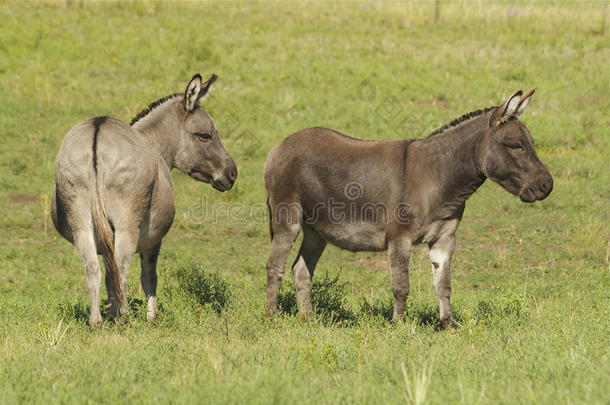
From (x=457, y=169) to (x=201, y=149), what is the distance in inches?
115

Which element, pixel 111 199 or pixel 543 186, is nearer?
pixel 111 199

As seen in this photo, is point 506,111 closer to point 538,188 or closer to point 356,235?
point 538,188

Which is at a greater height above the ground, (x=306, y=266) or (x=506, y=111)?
(x=506, y=111)

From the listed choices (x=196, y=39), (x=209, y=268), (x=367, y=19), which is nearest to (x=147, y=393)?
(x=209, y=268)

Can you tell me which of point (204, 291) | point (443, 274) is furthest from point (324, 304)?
point (443, 274)

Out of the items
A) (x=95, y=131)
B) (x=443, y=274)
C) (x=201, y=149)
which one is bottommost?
(x=443, y=274)

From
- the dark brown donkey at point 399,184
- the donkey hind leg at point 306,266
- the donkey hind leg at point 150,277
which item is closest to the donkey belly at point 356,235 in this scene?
the dark brown donkey at point 399,184

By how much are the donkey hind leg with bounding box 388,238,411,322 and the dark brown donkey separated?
0.01 m

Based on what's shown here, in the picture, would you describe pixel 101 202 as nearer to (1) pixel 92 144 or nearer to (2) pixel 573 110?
(1) pixel 92 144

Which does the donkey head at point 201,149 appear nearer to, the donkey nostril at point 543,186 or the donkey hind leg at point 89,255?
the donkey hind leg at point 89,255

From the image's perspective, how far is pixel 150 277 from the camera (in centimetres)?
758

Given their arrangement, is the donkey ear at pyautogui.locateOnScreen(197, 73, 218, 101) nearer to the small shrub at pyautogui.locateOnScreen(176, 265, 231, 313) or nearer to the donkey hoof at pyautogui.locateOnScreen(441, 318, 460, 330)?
the small shrub at pyautogui.locateOnScreen(176, 265, 231, 313)

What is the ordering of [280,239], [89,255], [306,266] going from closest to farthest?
1. [89,255]
2. [280,239]
3. [306,266]

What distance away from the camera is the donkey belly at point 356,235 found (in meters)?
7.32
